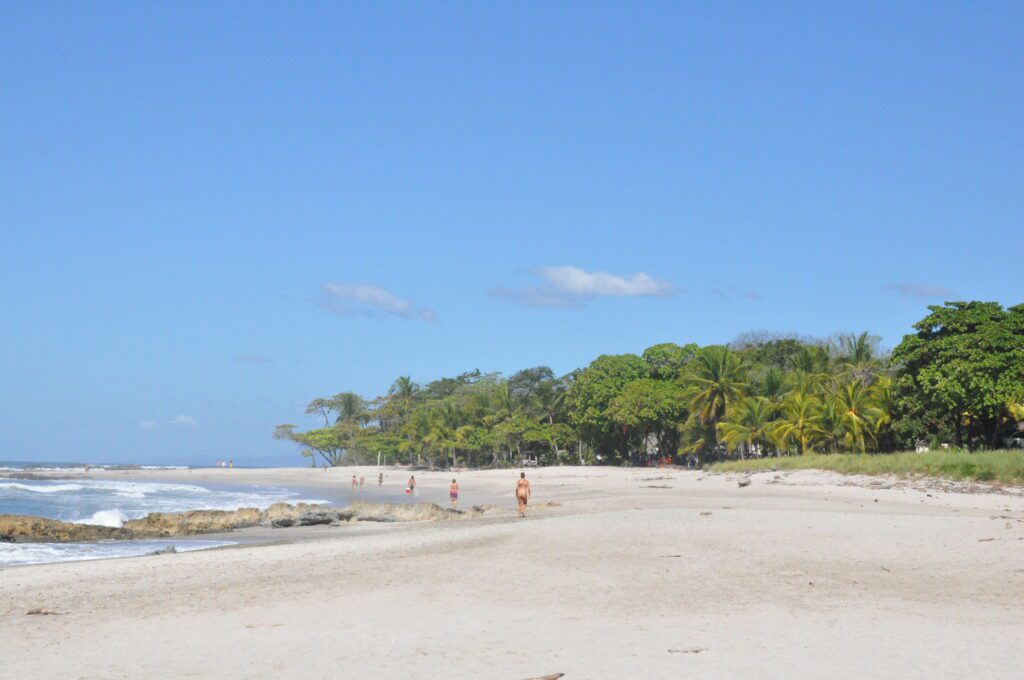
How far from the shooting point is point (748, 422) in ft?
159

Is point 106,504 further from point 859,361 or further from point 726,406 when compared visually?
point 859,361

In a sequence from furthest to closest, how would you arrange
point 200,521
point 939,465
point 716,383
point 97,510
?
point 716,383, point 97,510, point 939,465, point 200,521

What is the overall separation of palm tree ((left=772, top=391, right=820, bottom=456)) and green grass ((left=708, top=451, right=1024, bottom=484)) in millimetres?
6285

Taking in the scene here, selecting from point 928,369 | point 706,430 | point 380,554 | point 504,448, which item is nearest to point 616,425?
point 706,430

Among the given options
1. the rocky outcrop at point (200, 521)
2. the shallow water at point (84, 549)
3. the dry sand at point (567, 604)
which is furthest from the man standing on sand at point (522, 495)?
the shallow water at point (84, 549)

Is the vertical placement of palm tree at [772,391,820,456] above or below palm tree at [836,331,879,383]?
below

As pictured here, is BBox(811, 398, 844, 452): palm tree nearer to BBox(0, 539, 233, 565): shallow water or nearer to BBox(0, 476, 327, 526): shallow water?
BBox(0, 476, 327, 526): shallow water

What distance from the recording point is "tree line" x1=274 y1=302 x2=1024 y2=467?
36.3 meters

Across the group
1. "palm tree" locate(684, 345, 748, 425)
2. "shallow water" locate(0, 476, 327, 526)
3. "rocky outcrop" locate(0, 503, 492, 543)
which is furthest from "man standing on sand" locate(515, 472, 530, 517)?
"palm tree" locate(684, 345, 748, 425)

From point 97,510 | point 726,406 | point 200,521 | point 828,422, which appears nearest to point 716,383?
point 726,406

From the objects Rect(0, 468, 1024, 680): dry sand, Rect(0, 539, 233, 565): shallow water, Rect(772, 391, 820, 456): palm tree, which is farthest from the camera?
Rect(772, 391, 820, 456): palm tree

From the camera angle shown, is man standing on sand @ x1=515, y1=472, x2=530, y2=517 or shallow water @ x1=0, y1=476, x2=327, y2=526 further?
shallow water @ x1=0, y1=476, x2=327, y2=526

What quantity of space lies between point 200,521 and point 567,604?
2178 centimetres

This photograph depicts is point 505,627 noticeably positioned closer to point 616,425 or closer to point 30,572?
point 30,572
